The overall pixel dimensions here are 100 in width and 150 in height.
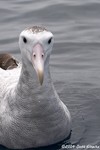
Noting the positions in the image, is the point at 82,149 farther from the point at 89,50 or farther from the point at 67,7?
the point at 67,7

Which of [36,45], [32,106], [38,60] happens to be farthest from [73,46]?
[38,60]

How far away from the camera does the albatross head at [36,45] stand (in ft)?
17.9

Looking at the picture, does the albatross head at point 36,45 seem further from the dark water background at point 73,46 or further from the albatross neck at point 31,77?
the dark water background at point 73,46

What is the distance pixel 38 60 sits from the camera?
542 cm

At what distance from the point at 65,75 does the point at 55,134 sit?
2.28 meters

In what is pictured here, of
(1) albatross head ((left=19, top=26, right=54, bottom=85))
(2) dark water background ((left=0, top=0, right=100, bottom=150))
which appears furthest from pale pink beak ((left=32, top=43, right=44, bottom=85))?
(2) dark water background ((left=0, top=0, right=100, bottom=150))

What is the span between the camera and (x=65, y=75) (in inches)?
328

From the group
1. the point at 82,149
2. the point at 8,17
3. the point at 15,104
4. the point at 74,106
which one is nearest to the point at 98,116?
the point at 74,106

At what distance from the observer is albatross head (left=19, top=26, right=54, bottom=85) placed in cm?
546

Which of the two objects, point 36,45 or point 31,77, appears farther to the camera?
point 31,77

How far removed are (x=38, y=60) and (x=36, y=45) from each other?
0.60 feet

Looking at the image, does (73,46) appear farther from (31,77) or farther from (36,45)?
(36,45)

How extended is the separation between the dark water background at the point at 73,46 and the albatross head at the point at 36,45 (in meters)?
1.22

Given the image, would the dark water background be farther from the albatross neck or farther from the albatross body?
the albatross neck
